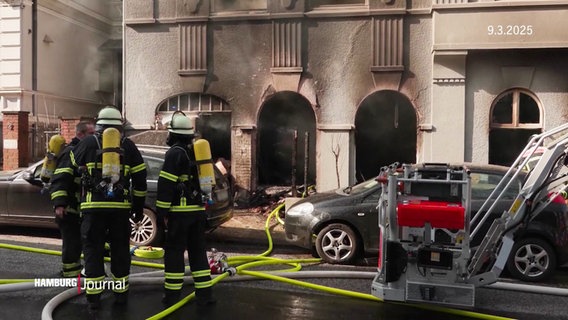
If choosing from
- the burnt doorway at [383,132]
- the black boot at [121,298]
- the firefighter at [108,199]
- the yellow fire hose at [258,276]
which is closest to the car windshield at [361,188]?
the yellow fire hose at [258,276]

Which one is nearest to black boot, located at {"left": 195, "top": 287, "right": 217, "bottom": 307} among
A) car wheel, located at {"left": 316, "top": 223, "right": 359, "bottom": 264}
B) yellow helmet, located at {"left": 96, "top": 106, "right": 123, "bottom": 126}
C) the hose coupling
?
the hose coupling

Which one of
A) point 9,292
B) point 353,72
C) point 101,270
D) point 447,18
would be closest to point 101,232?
point 101,270

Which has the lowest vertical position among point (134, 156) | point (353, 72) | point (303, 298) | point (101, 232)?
point (303, 298)

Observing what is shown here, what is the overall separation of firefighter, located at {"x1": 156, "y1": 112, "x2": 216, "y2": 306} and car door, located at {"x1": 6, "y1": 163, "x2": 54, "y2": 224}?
3.79m

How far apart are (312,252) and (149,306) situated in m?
2.70

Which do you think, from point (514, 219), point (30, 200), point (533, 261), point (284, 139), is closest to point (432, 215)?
point (514, 219)

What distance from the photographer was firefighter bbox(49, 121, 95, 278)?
16.3ft

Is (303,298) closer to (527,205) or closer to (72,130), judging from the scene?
(527,205)

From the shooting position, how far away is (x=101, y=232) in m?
4.48

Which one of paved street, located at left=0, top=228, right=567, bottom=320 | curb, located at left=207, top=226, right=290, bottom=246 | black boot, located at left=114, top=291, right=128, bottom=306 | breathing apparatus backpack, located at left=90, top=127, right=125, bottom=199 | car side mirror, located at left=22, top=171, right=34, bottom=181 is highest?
breathing apparatus backpack, located at left=90, top=127, right=125, bottom=199

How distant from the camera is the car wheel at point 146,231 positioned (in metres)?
7.21

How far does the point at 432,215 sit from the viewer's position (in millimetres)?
3992

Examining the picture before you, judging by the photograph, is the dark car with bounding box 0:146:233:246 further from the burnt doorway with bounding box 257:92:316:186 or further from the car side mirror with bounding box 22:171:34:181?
the burnt doorway with bounding box 257:92:316:186

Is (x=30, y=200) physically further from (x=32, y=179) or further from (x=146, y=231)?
(x=146, y=231)
